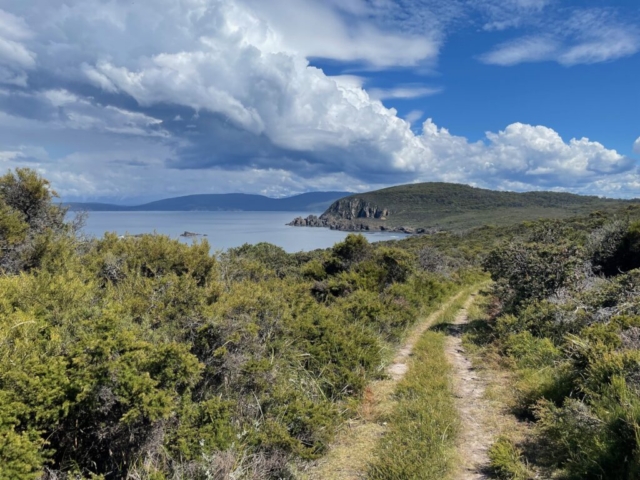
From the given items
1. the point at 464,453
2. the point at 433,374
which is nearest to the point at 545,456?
the point at 464,453

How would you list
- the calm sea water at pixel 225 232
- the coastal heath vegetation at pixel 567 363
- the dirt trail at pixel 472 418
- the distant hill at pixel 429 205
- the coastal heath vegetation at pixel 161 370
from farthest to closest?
1. the distant hill at pixel 429 205
2. the calm sea water at pixel 225 232
3. the dirt trail at pixel 472 418
4. the coastal heath vegetation at pixel 567 363
5. the coastal heath vegetation at pixel 161 370

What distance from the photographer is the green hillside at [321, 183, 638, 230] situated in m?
115

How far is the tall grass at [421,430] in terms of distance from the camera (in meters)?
4.64

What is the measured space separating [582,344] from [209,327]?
5.73 metres

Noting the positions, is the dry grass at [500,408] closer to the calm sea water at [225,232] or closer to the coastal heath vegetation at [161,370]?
the coastal heath vegetation at [161,370]

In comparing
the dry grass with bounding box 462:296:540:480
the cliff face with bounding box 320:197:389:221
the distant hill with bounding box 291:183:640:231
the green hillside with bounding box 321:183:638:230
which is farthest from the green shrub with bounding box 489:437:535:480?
the cliff face with bounding box 320:197:389:221

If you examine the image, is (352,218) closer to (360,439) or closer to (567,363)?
(567,363)

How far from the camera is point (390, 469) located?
464 centimetres

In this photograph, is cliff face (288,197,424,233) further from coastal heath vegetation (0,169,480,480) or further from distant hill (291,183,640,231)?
coastal heath vegetation (0,169,480,480)

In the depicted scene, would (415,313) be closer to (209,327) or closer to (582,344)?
(582,344)

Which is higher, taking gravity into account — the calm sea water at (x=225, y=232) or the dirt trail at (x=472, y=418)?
the calm sea water at (x=225, y=232)

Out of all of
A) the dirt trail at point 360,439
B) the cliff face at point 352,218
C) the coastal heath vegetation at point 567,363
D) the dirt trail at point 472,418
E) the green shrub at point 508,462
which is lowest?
the dirt trail at point 360,439

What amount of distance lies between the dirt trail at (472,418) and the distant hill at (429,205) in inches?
3768

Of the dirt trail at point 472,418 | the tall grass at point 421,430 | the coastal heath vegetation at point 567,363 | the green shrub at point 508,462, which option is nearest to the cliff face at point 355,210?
the coastal heath vegetation at point 567,363
